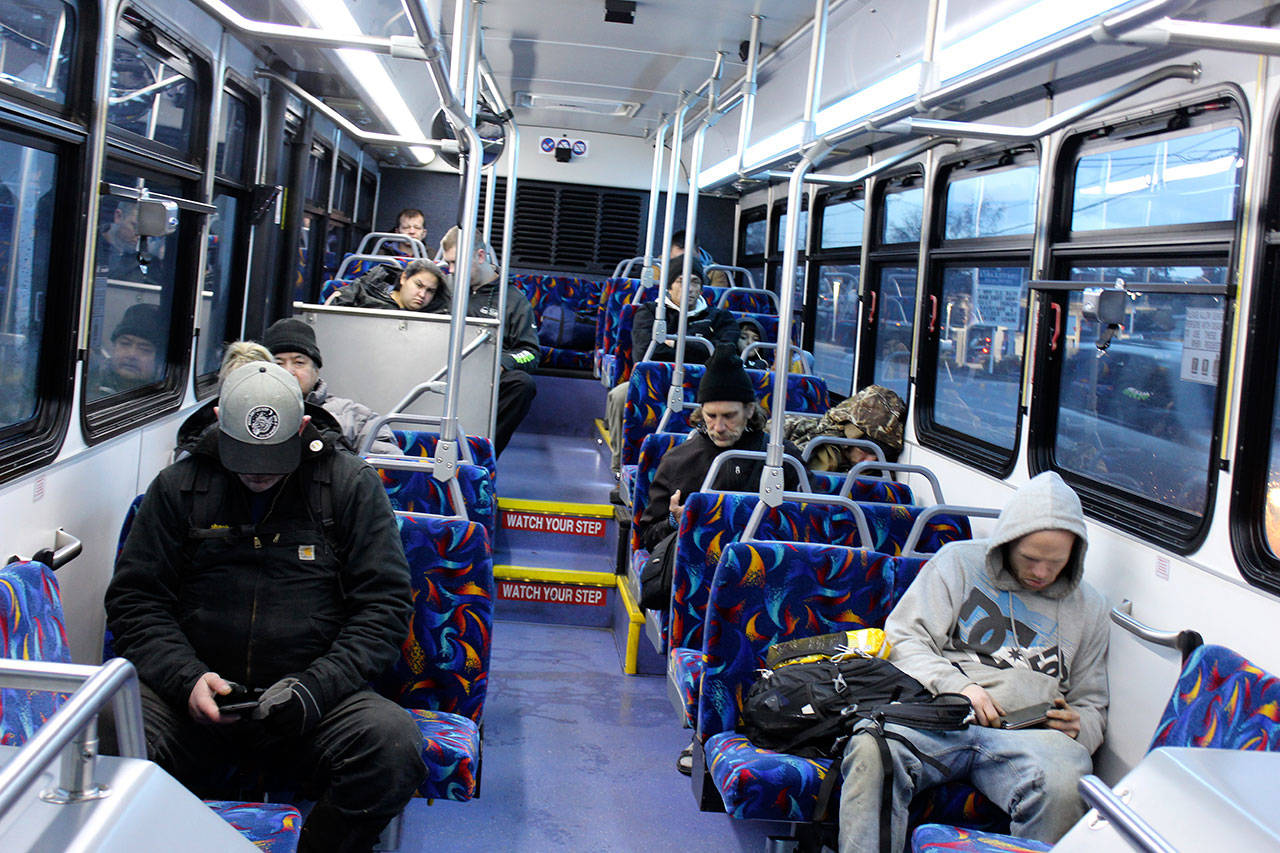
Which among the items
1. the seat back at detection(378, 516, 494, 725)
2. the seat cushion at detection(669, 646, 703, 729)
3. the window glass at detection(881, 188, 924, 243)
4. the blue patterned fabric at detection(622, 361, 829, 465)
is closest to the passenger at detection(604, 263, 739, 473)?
the blue patterned fabric at detection(622, 361, 829, 465)

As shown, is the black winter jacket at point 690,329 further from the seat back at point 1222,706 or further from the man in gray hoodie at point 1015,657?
the seat back at point 1222,706

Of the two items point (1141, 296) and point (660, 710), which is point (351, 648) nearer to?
point (660, 710)

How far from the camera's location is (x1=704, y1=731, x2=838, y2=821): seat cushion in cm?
286

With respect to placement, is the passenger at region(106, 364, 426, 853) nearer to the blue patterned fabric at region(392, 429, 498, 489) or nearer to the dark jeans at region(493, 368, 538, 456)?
the blue patterned fabric at region(392, 429, 498, 489)

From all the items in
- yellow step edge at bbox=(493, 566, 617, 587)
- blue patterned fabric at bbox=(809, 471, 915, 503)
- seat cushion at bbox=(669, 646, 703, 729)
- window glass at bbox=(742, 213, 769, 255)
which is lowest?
yellow step edge at bbox=(493, 566, 617, 587)

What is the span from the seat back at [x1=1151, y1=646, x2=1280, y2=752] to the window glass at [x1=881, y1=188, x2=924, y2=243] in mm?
3509

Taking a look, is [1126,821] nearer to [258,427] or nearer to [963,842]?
[963,842]

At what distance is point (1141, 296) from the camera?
12.7 feet

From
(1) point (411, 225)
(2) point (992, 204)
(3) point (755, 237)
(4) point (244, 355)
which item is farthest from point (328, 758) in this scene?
(3) point (755, 237)

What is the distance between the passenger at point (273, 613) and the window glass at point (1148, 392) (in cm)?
244

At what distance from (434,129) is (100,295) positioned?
2.12 meters

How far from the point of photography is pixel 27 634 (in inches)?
92.6

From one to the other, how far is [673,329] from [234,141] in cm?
323

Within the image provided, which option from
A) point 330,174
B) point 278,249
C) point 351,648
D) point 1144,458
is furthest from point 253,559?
point 330,174
